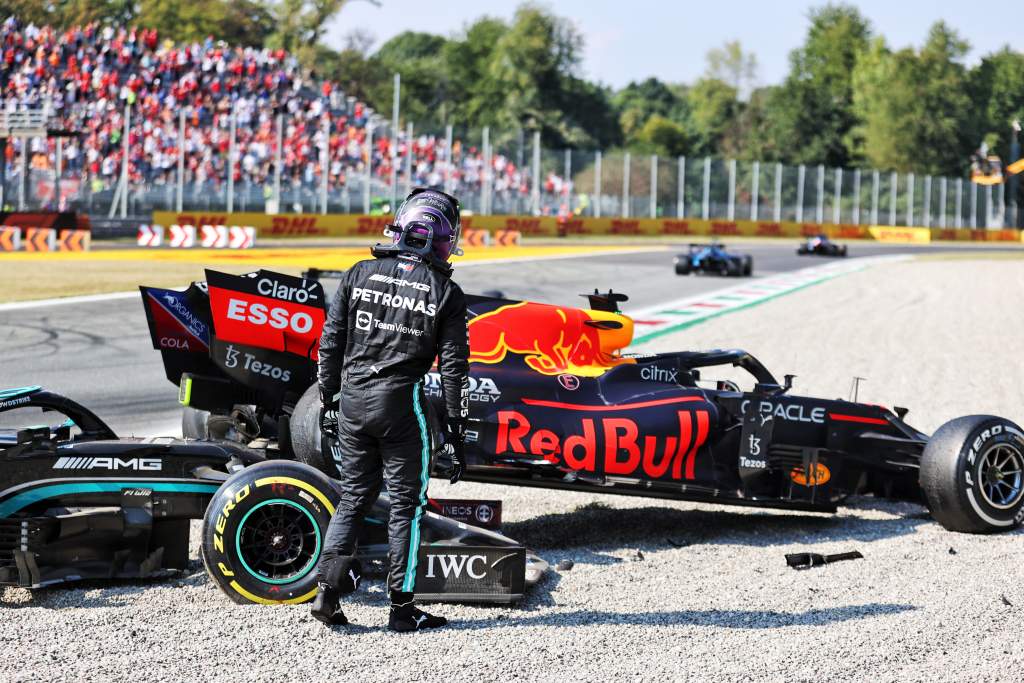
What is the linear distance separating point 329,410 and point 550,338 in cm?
228

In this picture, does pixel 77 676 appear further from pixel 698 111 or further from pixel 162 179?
pixel 698 111

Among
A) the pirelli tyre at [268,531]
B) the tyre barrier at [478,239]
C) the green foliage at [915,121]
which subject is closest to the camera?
the pirelli tyre at [268,531]

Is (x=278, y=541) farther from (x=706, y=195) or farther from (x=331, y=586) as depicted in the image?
(x=706, y=195)

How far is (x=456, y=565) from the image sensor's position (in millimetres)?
5031

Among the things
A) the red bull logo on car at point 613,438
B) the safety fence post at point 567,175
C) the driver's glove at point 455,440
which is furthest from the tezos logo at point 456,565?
the safety fence post at point 567,175

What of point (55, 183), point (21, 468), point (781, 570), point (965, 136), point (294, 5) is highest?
point (294, 5)

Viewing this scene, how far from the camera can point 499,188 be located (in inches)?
1833

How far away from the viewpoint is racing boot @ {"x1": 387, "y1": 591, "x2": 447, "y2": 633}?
15.1 ft

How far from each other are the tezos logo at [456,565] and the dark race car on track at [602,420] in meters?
0.92

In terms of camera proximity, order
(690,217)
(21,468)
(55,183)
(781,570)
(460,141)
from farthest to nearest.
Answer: (690,217) → (460,141) → (55,183) → (781,570) → (21,468)

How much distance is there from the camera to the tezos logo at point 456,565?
5.01 m

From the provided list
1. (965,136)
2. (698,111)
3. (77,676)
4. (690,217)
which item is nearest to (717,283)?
(77,676)

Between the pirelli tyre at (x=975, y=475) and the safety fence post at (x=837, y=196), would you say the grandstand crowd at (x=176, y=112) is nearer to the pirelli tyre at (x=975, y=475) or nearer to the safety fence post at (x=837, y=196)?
the safety fence post at (x=837, y=196)

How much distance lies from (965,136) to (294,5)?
162ft
